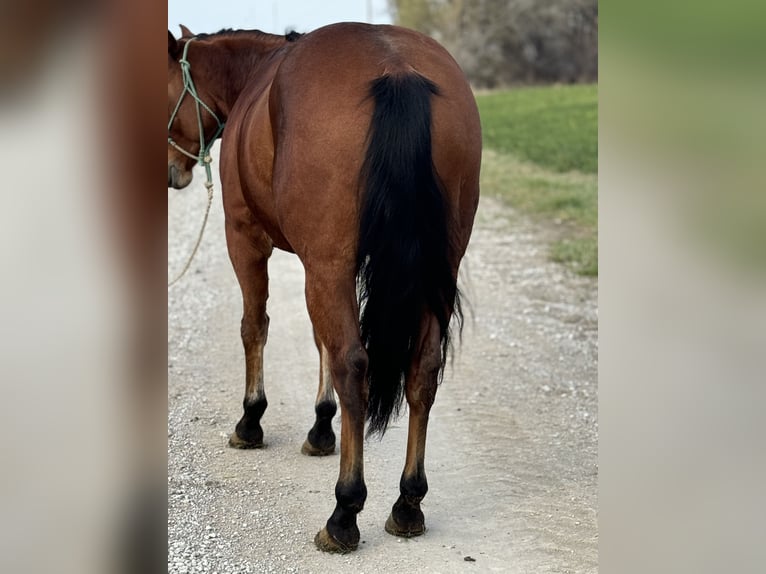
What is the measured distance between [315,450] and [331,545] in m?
1.15

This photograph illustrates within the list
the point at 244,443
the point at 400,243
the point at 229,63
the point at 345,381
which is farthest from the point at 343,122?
the point at 244,443

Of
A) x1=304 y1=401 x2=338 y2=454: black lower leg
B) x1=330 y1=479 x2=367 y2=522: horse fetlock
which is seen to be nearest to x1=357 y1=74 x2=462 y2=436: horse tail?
x1=330 y1=479 x2=367 y2=522: horse fetlock

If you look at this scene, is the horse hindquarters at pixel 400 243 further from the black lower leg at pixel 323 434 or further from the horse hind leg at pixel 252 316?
the horse hind leg at pixel 252 316

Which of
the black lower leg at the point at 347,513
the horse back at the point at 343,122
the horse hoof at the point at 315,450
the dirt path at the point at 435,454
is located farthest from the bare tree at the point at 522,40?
the black lower leg at the point at 347,513

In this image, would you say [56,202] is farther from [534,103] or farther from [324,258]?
[534,103]

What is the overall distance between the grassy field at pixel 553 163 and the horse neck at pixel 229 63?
460 cm

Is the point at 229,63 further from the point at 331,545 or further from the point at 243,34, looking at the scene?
the point at 331,545

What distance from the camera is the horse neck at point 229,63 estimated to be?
5.04 meters

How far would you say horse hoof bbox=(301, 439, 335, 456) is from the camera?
4727 millimetres

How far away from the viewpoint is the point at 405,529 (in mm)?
3742

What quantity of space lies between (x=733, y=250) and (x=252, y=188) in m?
2.96

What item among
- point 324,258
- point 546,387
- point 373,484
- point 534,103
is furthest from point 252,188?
point 534,103

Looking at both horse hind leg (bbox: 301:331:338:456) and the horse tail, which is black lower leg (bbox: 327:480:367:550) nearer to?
→ the horse tail

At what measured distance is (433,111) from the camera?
342 cm
